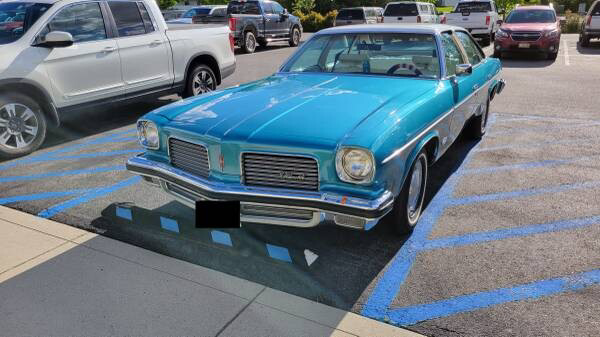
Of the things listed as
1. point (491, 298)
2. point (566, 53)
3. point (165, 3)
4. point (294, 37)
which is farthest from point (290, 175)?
point (165, 3)

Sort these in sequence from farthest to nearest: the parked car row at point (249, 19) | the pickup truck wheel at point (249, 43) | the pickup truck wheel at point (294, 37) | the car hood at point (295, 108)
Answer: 1. the pickup truck wheel at point (294, 37)
2. the pickup truck wheel at point (249, 43)
3. the parked car row at point (249, 19)
4. the car hood at point (295, 108)

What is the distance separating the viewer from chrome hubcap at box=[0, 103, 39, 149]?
5.74m

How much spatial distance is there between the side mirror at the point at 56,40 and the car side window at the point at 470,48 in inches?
178

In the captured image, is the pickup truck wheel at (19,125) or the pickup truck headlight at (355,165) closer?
the pickup truck headlight at (355,165)

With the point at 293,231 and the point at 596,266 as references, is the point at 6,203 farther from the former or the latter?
the point at 596,266

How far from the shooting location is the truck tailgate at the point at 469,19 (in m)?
18.0

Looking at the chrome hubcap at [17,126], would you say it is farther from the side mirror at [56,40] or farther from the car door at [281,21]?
the car door at [281,21]

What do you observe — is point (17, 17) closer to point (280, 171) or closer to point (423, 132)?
point (280, 171)

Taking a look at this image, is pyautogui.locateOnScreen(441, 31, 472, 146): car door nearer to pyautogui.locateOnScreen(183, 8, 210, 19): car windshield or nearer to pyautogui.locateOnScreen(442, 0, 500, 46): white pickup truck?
pyautogui.locateOnScreen(442, 0, 500, 46): white pickup truck

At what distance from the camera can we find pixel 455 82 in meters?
4.54

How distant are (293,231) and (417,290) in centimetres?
116

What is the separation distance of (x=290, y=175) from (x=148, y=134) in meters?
1.35

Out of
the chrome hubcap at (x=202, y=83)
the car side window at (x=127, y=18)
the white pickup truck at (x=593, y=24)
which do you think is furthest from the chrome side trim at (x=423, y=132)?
the white pickup truck at (x=593, y=24)

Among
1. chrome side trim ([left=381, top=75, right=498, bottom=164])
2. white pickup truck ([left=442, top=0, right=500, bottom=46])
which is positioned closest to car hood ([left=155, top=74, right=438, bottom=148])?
chrome side trim ([left=381, top=75, right=498, bottom=164])
